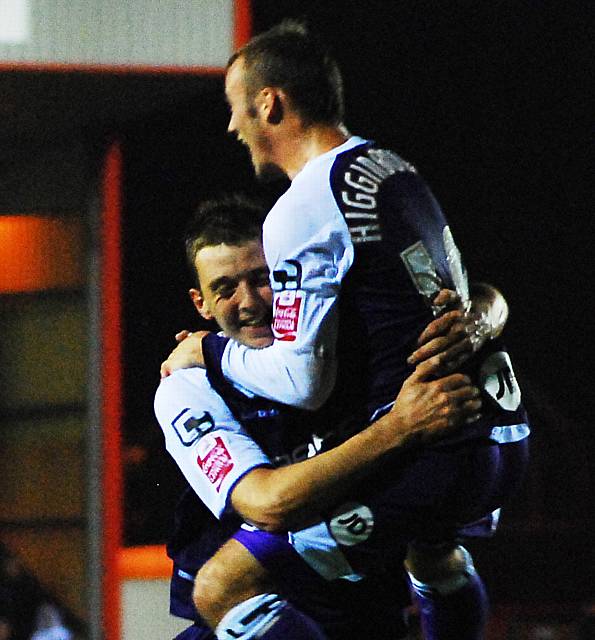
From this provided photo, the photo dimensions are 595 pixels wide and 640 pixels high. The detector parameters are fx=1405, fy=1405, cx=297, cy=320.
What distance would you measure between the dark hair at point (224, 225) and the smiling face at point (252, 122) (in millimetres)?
211

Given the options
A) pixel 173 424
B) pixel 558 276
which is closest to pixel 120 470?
pixel 173 424

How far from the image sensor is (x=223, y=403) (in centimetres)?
311

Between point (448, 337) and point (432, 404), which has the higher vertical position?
point (448, 337)

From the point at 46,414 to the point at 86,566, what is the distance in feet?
2.17

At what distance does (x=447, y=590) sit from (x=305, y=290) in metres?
0.90

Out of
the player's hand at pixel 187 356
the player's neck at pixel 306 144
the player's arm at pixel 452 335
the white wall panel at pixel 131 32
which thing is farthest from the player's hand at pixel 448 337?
the white wall panel at pixel 131 32

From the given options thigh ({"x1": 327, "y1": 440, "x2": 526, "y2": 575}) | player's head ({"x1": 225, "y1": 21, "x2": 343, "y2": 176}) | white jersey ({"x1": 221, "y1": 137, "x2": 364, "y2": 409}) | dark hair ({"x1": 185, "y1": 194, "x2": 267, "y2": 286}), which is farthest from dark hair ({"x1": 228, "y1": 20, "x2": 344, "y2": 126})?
thigh ({"x1": 327, "y1": 440, "x2": 526, "y2": 575})

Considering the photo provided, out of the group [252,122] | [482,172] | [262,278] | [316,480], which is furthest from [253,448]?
[482,172]

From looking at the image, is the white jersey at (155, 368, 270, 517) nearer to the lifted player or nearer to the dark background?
the lifted player

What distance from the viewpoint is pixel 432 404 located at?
2.83 metres

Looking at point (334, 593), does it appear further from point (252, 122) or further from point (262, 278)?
point (252, 122)

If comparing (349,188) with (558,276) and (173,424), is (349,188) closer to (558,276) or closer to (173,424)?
(173,424)

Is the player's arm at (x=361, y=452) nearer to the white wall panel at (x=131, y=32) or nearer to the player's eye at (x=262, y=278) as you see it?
the player's eye at (x=262, y=278)

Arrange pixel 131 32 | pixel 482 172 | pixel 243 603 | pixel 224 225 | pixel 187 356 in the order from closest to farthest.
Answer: pixel 243 603 → pixel 187 356 → pixel 224 225 → pixel 131 32 → pixel 482 172
